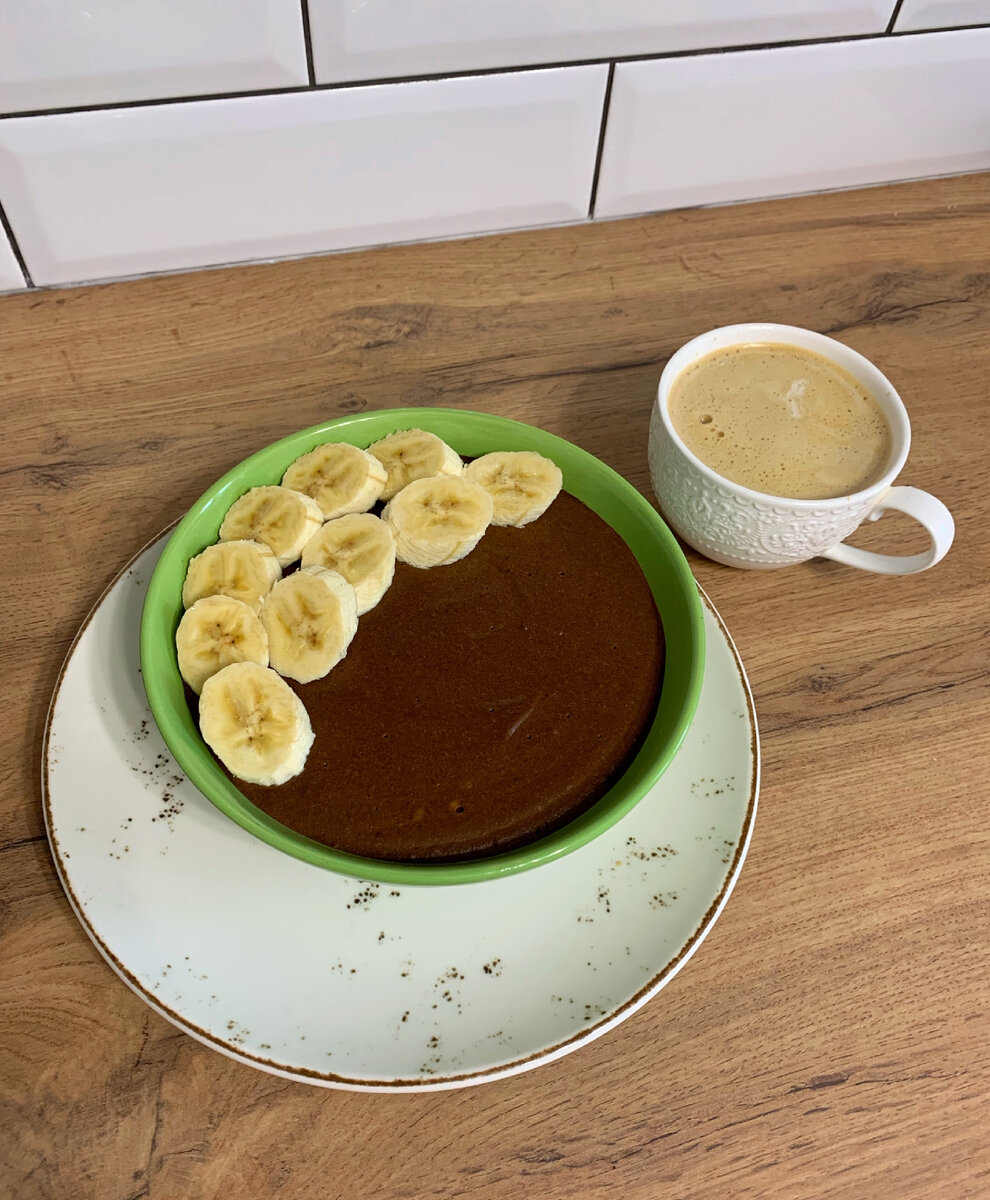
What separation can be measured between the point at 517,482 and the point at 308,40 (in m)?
0.50

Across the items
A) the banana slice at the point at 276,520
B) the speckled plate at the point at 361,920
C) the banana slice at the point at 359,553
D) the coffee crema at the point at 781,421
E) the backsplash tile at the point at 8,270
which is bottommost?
the speckled plate at the point at 361,920

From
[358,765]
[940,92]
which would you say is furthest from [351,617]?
[940,92]

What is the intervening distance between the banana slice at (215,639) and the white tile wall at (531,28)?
1.92 ft

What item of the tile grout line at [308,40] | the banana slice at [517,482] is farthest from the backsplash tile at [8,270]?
the banana slice at [517,482]

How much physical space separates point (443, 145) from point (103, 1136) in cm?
98

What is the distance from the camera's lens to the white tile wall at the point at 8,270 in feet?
3.38

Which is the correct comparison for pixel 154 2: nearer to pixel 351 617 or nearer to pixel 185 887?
pixel 351 617

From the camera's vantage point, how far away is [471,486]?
819 mm

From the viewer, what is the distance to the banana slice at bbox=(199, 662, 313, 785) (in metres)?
0.69

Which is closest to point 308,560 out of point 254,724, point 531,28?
point 254,724

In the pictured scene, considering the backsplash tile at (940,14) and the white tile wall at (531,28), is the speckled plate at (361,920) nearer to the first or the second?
the white tile wall at (531,28)

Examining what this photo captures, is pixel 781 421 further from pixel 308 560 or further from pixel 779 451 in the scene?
pixel 308 560

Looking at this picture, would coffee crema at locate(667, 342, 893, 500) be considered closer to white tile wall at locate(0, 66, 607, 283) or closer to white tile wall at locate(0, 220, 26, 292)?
white tile wall at locate(0, 66, 607, 283)

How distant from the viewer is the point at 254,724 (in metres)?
0.70
